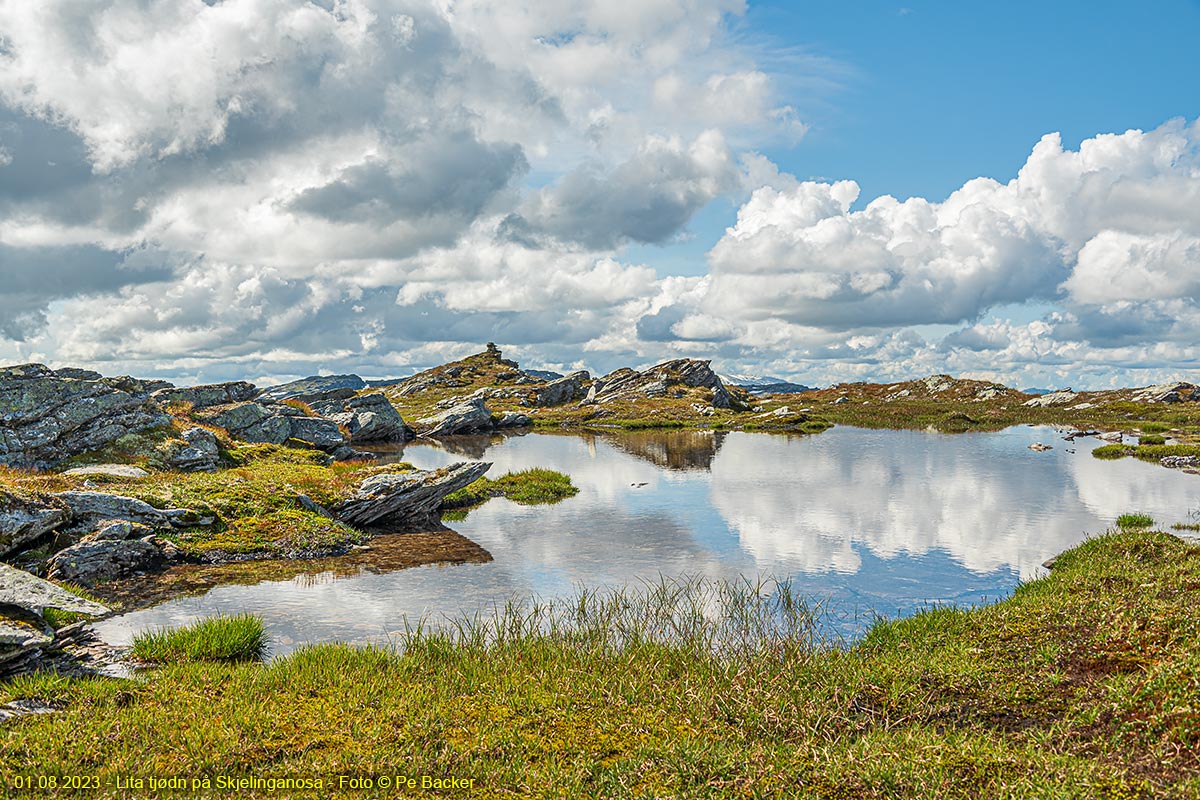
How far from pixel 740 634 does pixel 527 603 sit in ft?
25.2

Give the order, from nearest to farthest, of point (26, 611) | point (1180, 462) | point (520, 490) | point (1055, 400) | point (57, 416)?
point (26, 611)
point (57, 416)
point (520, 490)
point (1180, 462)
point (1055, 400)

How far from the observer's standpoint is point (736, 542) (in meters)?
30.2

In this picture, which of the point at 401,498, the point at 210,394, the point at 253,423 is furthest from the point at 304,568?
the point at 210,394

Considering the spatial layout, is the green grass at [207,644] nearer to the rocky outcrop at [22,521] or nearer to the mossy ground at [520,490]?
the rocky outcrop at [22,521]

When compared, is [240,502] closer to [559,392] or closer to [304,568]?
[304,568]

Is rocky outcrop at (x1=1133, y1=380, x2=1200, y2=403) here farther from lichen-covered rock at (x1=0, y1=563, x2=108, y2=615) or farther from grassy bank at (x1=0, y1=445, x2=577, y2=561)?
lichen-covered rock at (x1=0, y1=563, x2=108, y2=615)

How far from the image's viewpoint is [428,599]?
21828 millimetres

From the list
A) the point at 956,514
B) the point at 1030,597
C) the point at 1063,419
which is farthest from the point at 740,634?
the point at 1063,419

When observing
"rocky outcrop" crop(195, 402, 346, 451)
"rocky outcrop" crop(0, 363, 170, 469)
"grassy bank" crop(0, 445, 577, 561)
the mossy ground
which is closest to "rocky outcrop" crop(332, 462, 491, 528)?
"grassy bank" crop(0, 445, 577, 561)

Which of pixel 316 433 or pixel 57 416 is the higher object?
pixel 57 416

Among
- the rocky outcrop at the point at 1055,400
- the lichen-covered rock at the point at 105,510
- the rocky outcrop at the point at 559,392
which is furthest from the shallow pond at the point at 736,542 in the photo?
the rocky outcrop at the point at 559,392

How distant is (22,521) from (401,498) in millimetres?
14975

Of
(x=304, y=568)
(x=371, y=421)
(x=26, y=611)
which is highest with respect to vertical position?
(x=371, y=421)

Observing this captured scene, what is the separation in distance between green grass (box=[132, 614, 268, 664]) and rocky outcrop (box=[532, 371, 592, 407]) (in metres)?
154
